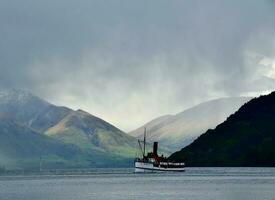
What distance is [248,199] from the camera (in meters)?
180

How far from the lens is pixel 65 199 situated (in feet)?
641

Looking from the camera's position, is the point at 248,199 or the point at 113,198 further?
the point at 113,198

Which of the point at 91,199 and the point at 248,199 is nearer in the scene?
the point at 248,199

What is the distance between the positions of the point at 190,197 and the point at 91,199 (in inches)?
1099

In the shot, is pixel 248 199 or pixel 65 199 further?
pixel 65 199

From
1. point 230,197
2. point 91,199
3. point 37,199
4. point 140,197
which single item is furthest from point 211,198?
point 37,199

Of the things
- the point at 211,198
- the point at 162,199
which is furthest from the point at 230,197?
the point at 162,199

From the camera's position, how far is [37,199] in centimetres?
19975

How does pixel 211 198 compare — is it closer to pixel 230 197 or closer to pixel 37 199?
pixel 230 197

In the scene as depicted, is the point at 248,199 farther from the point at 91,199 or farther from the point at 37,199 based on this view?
the point at 37,199

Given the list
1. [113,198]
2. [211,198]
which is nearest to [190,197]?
[211,198]

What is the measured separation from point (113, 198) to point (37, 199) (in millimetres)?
22335

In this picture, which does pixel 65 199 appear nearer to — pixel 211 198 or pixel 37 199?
pixel 37 199

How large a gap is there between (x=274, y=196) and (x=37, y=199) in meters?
67.1
